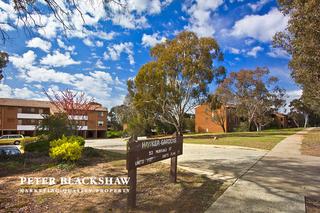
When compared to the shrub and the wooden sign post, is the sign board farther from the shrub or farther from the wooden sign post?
the shrub

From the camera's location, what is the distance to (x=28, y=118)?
47.9 m

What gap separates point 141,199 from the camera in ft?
17.1

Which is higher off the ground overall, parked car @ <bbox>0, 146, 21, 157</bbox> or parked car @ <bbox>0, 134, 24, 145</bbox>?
parked car @ <bbox>0, 146, 21, 157</bbox>

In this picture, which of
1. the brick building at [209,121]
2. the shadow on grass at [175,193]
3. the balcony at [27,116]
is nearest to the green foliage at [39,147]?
the shadow on grass at [175,193]

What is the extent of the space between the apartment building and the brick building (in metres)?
20.6

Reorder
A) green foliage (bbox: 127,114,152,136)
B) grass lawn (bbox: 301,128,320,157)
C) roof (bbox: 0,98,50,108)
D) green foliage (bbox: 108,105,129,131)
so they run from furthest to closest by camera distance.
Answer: green foliage (bbox: 108,105,129,131), roof (bbox: 0,98,50,108), green foliage (bbox: 127,114,152,136), grass lawn (bbox: 301,128,320,157)

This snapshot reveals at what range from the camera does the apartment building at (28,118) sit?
45.1 metres

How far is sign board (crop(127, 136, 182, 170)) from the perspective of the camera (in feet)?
15.6

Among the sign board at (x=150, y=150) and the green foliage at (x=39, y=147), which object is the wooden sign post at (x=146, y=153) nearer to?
the sign board at (x=150, y=150)

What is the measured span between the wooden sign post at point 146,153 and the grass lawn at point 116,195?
350mm

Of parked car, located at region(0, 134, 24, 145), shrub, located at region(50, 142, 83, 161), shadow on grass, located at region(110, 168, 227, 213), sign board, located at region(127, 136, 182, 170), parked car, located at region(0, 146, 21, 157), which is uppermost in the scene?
sign board, located at region(127, 136, 182, 170)

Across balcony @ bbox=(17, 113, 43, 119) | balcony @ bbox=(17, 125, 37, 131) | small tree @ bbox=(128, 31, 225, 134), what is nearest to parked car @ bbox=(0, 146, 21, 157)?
small tree @ bbox=(128, 31, 225, 134)

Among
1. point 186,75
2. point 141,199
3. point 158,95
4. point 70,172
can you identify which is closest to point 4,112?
point 158,95

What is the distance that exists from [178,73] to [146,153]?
23.3m
